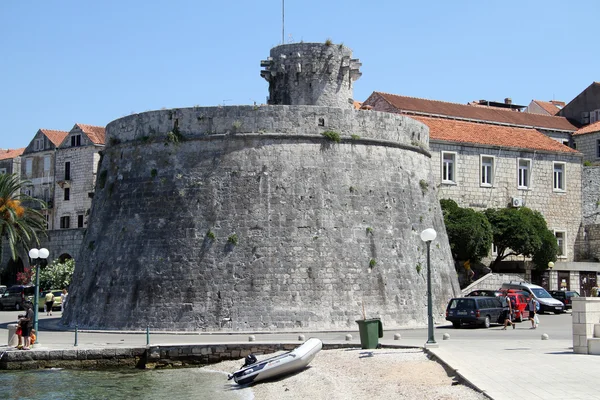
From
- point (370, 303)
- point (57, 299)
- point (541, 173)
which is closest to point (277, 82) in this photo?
point (370, 303)

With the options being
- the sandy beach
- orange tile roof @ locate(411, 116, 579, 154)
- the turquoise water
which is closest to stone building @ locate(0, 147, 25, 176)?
orange tile roof @ locate(411, 116, 579, 154)

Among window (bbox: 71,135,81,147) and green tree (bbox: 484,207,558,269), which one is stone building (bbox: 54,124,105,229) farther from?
green tree (bbox: 484,207,558,269)

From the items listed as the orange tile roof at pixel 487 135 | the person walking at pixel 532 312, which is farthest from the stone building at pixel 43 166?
the person walking at pixel 532 312

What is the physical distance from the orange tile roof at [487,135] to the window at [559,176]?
95cm

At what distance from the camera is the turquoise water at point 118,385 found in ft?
68.7

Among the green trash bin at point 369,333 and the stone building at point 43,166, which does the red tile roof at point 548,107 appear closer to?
the stone building at point 43,166

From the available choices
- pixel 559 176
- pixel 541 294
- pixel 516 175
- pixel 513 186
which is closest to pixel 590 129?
pixel 559 176

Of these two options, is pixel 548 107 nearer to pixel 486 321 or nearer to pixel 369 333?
pixel 486 321

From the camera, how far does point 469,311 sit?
105ft

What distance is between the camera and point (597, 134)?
217 ft

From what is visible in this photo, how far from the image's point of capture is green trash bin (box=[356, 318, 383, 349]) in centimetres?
2338

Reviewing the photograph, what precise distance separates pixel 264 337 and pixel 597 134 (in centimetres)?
4571

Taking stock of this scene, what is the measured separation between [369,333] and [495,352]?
359 cm

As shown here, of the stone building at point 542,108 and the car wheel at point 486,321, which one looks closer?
the car wheel at point 486,321
